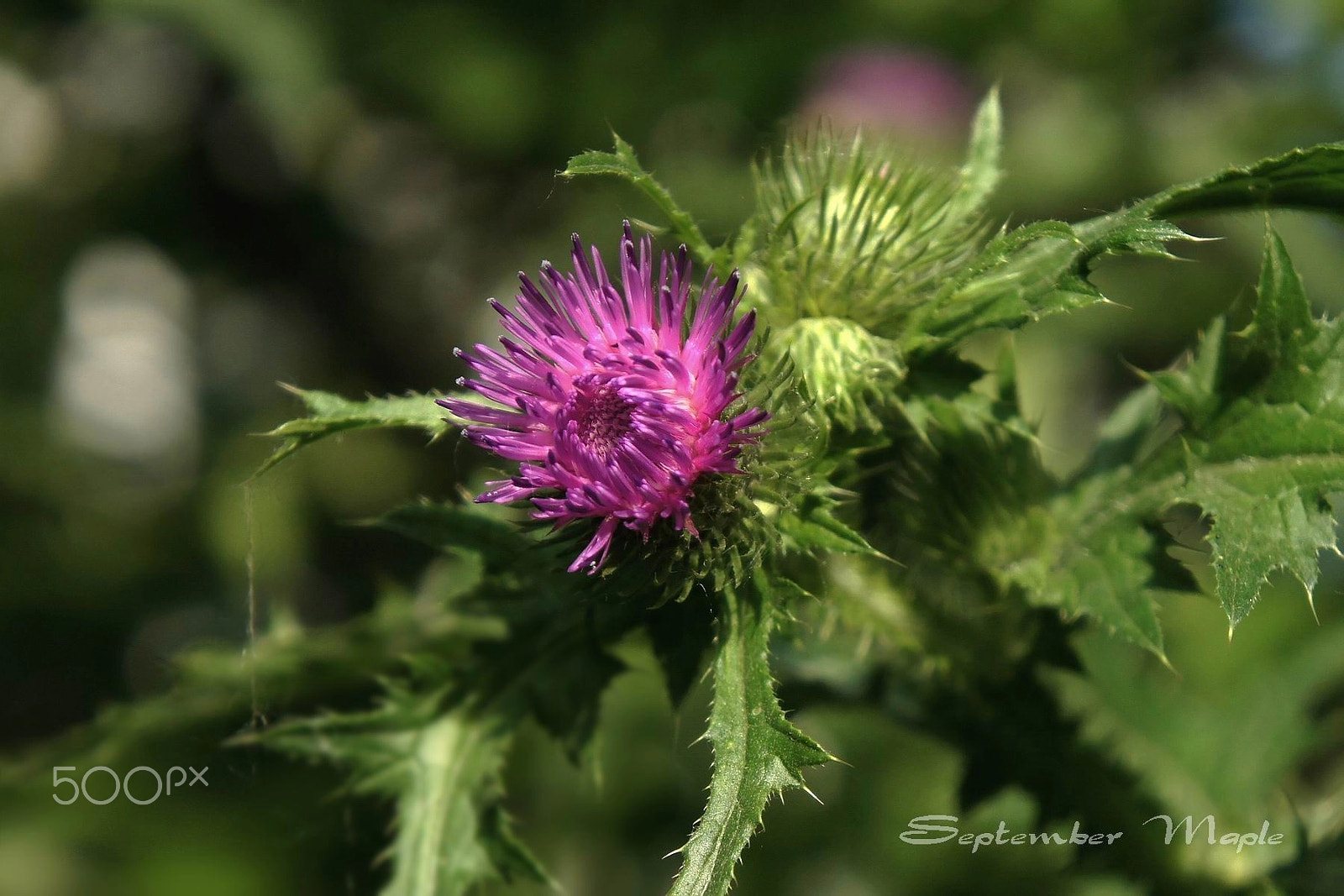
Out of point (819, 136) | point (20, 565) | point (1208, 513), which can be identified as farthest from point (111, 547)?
point (1208, 513)

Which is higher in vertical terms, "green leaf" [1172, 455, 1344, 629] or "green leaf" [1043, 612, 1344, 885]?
"green leaf" [1172, 455, 1344, 629]

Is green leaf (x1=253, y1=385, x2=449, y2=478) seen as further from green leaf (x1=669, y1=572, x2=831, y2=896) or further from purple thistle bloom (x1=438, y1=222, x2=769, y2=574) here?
green leaf (x1=669, y1=572, x2=831, y2=896)

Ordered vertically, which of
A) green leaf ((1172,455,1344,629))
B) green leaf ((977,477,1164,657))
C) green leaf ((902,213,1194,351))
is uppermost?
green leaf ((902,213,1194,351))

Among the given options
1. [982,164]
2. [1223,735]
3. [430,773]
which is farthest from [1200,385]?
[430,773]

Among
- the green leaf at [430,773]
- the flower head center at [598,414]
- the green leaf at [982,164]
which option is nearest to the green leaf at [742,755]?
the flower head center at [598,414]
